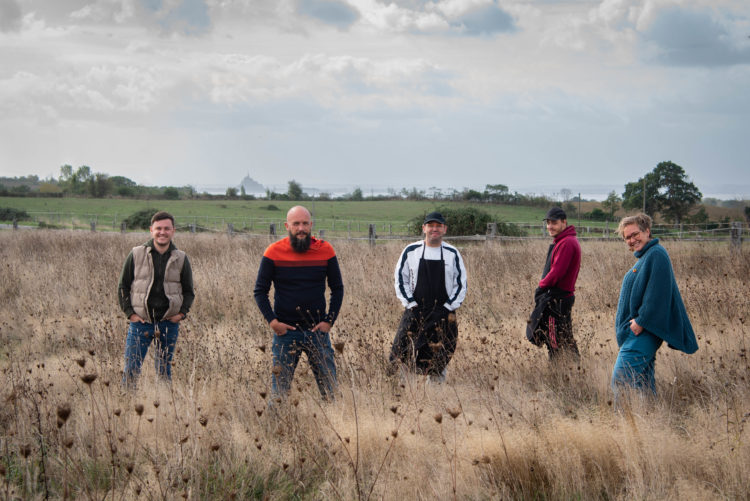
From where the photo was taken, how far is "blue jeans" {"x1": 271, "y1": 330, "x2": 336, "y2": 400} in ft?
14.0

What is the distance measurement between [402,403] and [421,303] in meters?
1.18

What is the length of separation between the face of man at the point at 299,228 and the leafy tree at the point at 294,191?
243ft

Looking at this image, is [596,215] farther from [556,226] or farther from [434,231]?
[434,231]

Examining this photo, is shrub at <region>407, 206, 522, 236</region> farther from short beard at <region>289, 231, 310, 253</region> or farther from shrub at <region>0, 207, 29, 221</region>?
shrub at <region>0, 207, 29, 221</region>

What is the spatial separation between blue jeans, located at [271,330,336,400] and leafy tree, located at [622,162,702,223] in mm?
45005

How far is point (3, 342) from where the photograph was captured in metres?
7.17

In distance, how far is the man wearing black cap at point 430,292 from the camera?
5.04 metres

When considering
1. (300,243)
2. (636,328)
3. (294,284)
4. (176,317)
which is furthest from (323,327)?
(636,328)

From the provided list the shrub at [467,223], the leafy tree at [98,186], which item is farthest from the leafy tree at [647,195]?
the leafy tree at [98,186]

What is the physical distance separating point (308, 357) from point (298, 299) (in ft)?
1.58

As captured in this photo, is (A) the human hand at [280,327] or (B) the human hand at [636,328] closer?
(B) the human hand at [636,328]

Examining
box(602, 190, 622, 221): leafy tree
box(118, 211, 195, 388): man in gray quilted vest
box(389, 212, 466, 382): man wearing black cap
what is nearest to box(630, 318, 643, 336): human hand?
box(389, 212, 466, 382): man wearing black cap

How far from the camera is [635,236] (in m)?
3.89

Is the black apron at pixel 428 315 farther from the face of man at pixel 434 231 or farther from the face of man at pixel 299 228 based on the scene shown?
the face of man at pixel 299 228
